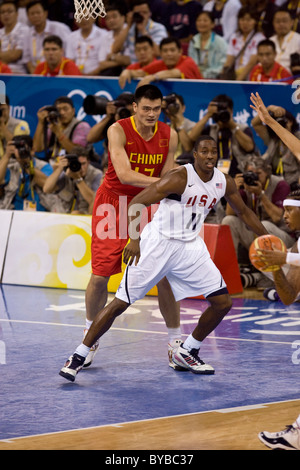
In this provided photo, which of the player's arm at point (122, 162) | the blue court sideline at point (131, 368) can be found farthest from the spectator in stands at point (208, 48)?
the player's arm at point (122, 162)

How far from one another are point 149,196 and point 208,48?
7.96 metres

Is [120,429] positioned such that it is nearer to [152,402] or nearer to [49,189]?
[152,402]

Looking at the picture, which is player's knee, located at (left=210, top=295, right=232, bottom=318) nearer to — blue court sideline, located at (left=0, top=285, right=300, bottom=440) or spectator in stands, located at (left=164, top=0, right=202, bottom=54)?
blue court sideline, located at (left=0, top=285, right=300, bottom=440)

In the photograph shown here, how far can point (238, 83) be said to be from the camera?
11.8m

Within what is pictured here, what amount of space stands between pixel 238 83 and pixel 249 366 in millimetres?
5778

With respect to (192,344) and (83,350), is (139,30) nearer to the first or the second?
(192,344)

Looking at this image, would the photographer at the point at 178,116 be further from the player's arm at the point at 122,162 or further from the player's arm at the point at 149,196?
the player's arm at the point at 149,196

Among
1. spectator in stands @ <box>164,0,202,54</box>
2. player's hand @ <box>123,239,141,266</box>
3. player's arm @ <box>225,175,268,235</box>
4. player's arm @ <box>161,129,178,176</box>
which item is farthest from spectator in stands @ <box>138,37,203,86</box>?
player's hand @ <box>123,239,141,266</box>

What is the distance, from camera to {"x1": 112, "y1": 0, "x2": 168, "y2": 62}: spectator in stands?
14164mm

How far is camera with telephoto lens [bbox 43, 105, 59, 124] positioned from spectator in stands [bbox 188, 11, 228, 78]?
2749 mm

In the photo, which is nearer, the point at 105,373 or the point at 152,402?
the point at 152,402

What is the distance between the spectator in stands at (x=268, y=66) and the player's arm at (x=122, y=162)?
5.67 m

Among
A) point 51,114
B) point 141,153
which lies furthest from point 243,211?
point 51,114

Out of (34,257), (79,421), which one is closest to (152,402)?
(79,421)
